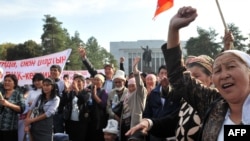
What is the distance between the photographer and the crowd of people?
1.88 metres

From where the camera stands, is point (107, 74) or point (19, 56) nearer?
point (107, 74)

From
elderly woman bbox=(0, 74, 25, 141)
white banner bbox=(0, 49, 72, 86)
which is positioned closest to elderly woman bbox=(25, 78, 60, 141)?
elderly woman bbox=(0, 74, 25, 141)

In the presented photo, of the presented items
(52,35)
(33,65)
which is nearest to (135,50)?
(52,35)

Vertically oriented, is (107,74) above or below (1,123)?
above

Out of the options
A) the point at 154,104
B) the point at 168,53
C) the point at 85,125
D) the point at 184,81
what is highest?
the point at 168,53

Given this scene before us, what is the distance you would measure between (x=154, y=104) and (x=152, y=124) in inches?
115

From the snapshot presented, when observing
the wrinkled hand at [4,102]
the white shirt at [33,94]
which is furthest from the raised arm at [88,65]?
the wrinkled hand at [4,102]

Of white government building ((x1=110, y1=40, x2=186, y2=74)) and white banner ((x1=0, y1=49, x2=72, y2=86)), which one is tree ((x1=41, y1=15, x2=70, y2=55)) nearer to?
white government building ((x1=110, y1=40, x2=186, y2=74))

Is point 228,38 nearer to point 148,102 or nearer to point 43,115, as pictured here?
point 148,102

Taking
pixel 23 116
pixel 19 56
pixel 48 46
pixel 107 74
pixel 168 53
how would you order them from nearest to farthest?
1. pixel 168 53
2. pixel 23 116
3. pixel 107 74
4. pixel 19 56
5. pixel 48 46

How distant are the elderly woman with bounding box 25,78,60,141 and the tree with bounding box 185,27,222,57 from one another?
49740 millimetres

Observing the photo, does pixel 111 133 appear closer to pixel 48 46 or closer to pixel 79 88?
pixel 79 88

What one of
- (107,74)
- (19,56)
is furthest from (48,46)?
(107,74)

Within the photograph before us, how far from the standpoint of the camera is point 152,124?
2.50 metres
